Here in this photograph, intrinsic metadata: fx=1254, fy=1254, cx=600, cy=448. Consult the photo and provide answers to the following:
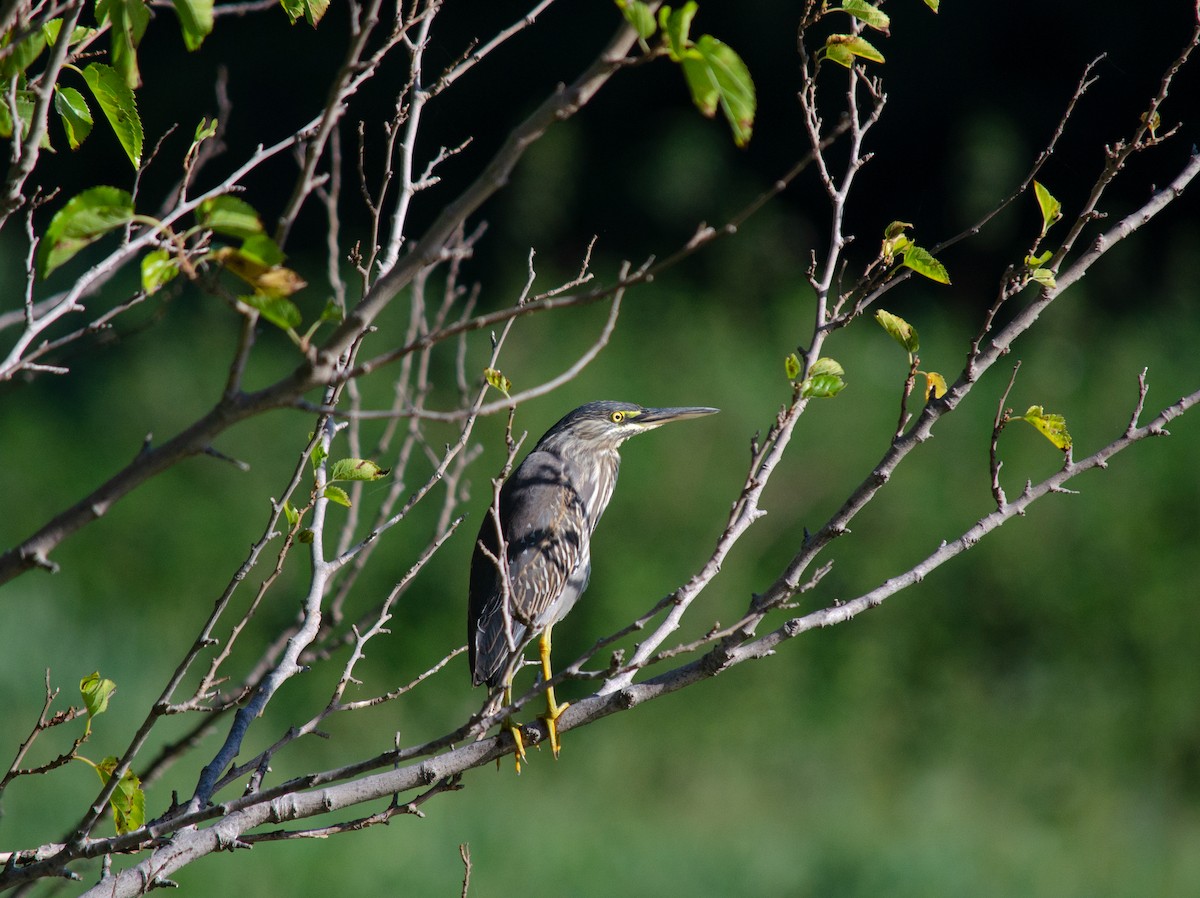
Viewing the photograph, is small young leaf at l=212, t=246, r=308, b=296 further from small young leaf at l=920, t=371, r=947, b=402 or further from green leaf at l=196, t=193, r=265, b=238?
small young leaf at l=920, t=371, r=947, b=402

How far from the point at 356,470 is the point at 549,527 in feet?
5.48

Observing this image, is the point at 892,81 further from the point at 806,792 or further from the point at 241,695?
the point at 241,695

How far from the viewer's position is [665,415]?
4047 millimetres

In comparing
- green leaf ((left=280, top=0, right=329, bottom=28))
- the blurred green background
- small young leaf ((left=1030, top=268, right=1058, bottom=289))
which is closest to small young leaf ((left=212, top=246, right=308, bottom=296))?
green leaf ((left=280, top=0, right=329, bottom=28))

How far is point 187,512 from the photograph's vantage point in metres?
8.55

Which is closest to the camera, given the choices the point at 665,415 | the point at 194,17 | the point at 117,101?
the point at 194,17

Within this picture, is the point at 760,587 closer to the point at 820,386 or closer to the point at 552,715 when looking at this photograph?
the point at 552,715

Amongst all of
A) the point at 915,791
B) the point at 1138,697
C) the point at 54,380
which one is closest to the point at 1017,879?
the point at 915,791

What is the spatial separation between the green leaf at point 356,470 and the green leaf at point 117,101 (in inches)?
21.4

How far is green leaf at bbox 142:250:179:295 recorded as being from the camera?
133cm

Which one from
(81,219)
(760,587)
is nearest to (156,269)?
(81,219)

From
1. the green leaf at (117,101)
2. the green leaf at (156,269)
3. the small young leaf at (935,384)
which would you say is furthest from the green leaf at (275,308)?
the small young leaf at (935,384)

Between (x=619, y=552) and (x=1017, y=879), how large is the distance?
3.00 m

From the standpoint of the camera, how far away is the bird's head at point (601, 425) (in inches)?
161
